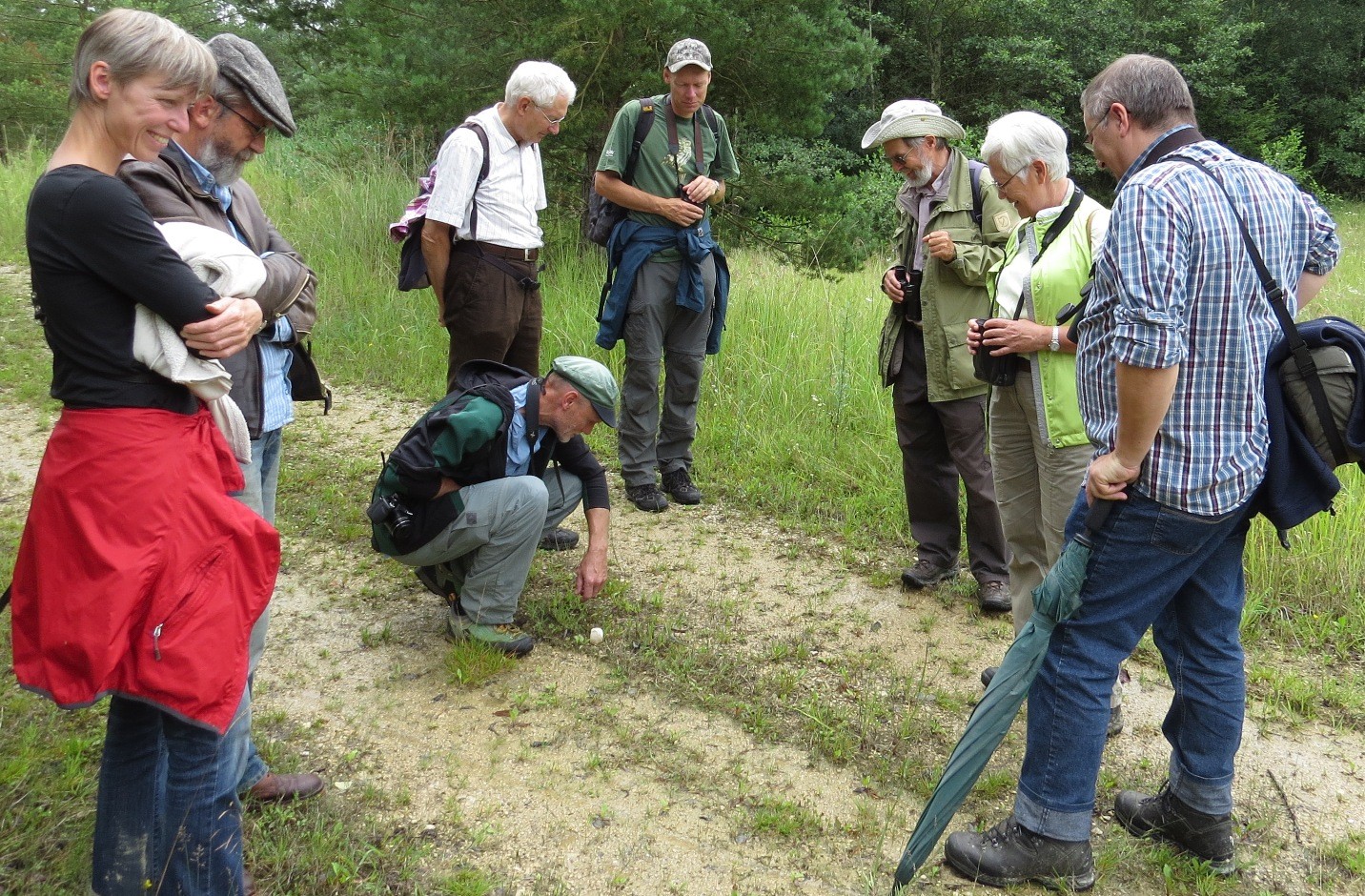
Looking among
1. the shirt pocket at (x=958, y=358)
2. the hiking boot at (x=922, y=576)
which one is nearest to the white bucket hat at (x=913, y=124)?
the shirt pocket at (x=958, y=358)

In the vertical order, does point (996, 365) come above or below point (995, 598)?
above

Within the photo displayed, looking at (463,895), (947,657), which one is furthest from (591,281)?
(463,895)

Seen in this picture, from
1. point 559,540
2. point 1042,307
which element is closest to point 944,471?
point 1042,307

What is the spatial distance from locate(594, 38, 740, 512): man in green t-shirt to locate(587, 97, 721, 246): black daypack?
11 millimetres

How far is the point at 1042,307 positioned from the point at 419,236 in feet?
8.99

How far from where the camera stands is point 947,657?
12.9 ft

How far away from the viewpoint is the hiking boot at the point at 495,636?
148 inches

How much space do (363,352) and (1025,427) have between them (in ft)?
17.4

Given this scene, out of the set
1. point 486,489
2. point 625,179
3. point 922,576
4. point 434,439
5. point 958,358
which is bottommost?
point 922,576

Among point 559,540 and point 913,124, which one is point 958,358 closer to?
point 913,124

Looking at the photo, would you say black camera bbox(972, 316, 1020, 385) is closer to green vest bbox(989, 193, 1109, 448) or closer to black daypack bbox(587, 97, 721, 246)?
green vest bbox(989, 193, 1109, 448)

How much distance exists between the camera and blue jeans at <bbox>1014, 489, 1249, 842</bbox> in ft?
8.17

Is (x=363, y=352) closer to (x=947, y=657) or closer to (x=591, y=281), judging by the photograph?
(x=591, y=281)

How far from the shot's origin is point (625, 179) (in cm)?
523
